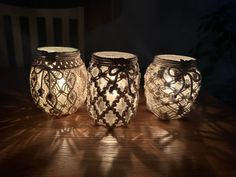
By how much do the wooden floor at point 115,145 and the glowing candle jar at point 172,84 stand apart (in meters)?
0.05

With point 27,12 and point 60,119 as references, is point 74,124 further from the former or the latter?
point 27,12

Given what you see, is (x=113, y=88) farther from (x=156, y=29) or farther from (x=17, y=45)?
(x=156, y=29)

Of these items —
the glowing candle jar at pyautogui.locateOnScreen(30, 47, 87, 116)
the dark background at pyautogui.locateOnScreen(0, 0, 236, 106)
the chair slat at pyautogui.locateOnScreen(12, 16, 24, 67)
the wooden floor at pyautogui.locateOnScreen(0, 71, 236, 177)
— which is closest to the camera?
the wooden floor at pyautogui.locateOnScreen(0, 71, 236, 177)

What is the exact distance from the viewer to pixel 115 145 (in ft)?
1.96

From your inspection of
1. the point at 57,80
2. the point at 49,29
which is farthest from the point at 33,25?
the point at 57,80

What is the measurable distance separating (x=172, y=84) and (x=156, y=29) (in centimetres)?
131

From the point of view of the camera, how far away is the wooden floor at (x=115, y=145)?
0.51 meters

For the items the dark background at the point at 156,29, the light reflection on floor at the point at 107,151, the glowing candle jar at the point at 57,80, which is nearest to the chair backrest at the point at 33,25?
the dark background at the point at 156,29

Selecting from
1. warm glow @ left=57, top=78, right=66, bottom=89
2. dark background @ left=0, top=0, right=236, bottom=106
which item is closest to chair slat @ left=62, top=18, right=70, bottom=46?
dark background @ left=0, top=0, right=236, bottom=106

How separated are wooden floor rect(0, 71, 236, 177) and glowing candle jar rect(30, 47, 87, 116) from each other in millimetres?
50

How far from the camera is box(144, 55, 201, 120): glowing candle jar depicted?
0.66m

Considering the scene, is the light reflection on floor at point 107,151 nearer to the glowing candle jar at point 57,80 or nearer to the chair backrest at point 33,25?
the glowing candle jar at point 57,80

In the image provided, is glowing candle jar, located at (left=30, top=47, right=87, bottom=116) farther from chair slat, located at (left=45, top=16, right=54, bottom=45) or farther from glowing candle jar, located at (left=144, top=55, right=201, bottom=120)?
chair slat, located at (left=45, top=16, right=54, bottom=45)

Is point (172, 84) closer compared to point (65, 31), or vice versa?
point (172, 84)
